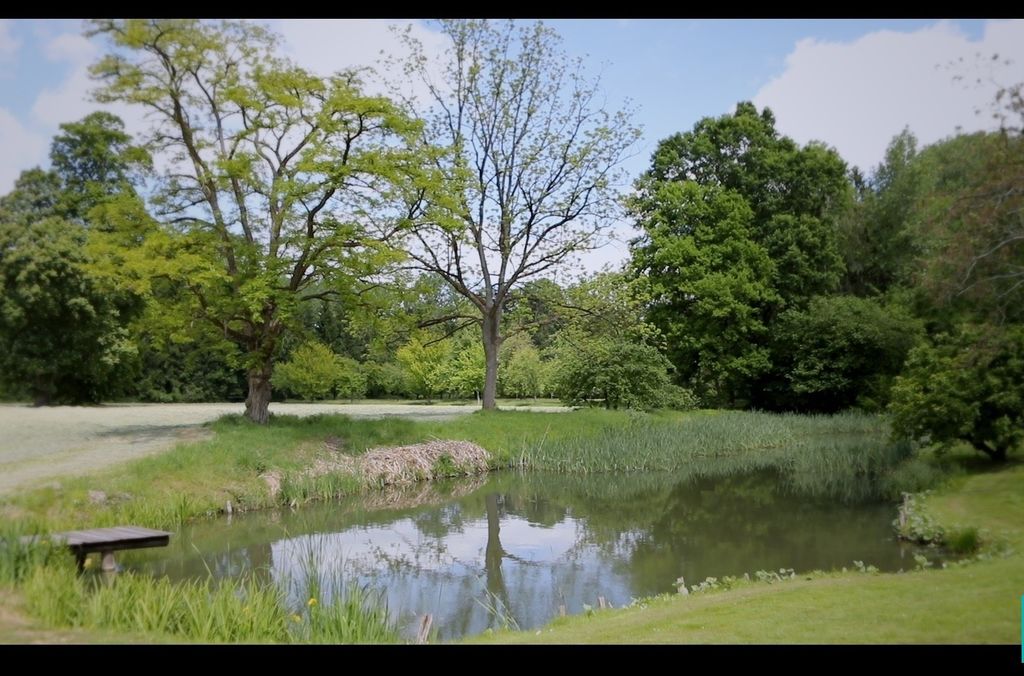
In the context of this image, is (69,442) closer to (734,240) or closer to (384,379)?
(384,379)

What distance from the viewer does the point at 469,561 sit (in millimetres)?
11188

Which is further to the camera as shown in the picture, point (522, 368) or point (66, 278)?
point (522, 368)

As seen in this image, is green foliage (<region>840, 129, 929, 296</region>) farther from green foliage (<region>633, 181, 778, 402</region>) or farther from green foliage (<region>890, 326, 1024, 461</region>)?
green foliage (<region>890, 326, 1024, 461</region>)

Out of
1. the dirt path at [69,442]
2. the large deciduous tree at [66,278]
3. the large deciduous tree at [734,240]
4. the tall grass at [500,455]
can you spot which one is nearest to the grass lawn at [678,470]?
the tall grass at [500,455]

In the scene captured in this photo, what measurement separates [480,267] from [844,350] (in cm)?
1396

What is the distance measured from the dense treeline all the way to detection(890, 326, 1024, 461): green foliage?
2.0 inches

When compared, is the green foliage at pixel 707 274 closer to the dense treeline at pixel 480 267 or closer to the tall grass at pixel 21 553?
the dense treeline at pixel 480 267

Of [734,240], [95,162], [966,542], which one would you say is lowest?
[966,542]

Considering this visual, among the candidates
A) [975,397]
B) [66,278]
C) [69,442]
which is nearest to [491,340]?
[69,442]

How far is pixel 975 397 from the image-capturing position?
13906 mm

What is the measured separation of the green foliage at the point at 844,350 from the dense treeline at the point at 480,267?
0.11m

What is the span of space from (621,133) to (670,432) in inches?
384
